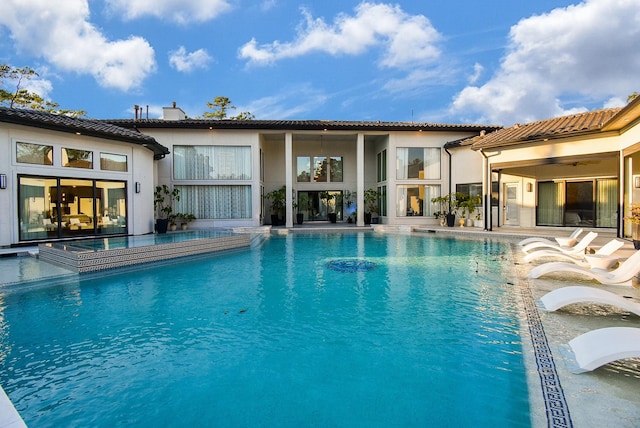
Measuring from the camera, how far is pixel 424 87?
3597cm

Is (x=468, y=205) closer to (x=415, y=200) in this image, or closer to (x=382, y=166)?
(x=415, y=200)

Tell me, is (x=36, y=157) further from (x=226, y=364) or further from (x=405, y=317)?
(x=405, y=317)

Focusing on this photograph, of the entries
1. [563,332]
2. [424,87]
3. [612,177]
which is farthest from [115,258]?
[424,87]

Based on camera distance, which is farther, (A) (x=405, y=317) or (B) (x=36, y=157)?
(B) (x=36, y=157)

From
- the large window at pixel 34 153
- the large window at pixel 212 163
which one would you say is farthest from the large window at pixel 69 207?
the large window at pixel 212 163

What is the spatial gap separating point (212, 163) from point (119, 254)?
10.4 m

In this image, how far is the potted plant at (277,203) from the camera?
68.3 ft

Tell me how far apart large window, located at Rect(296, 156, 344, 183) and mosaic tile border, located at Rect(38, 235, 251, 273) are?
1209cm

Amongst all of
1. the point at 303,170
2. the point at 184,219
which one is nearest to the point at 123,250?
the point at 184,219

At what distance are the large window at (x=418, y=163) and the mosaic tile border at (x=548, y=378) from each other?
15792 mm

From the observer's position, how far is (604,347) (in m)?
3.29

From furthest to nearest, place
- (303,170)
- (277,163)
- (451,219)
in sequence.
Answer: (303,170) < (277,163) < (451,219)

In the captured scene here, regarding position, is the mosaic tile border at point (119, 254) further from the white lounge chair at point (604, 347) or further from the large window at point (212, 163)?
the white lounge chair at point (604, 347)

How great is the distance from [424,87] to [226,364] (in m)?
37.3
